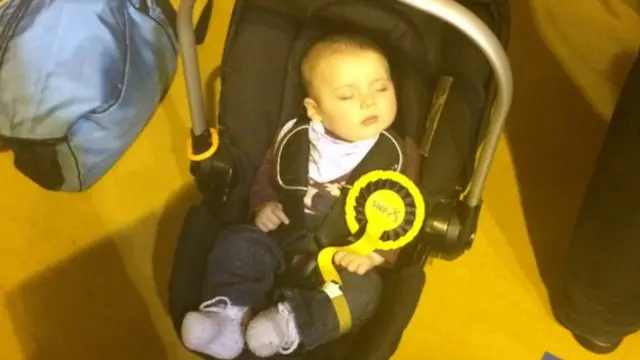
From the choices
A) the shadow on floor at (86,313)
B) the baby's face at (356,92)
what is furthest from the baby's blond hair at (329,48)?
the shadow on floor at (86,313)

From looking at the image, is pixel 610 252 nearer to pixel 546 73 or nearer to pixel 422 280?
pixel 422 280

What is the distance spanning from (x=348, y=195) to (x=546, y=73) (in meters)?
0.61

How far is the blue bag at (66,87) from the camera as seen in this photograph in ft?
5.11

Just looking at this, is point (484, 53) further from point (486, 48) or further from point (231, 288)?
point (231, 288)

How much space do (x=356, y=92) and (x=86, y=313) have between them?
621 millimetres

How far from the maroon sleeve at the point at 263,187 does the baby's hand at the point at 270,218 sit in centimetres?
2

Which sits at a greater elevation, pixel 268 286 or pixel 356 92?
pixel 356 92

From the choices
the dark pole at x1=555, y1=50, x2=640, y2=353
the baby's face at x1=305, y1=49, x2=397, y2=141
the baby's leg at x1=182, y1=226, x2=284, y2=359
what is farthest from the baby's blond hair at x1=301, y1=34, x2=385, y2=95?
the dark pole at x1=555, y1=50, x2=640, y2=353

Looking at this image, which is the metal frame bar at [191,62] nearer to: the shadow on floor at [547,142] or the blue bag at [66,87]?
the blue bag at [66,87]

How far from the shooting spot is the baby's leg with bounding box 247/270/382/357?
1219 millimetres

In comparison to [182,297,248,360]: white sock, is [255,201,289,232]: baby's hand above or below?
above

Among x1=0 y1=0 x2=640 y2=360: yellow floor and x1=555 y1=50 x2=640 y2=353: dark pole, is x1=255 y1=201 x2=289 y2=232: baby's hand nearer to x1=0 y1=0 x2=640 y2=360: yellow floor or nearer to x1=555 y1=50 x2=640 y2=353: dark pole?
x1=0 y1=0 x2=640 y2=360: yellow floor

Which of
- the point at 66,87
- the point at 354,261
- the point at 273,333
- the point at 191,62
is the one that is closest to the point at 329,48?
the point at 191,62

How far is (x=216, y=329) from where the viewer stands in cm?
123
